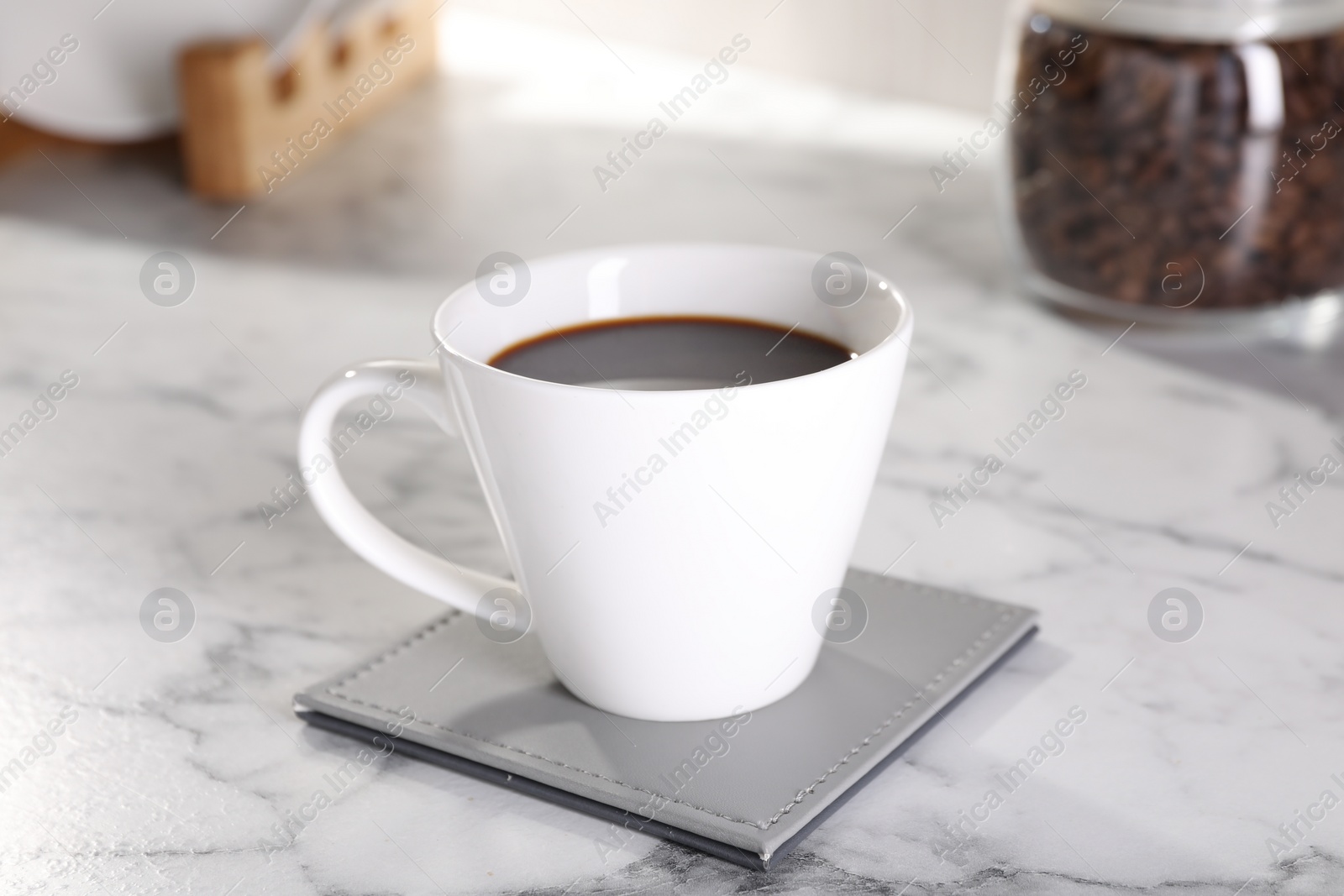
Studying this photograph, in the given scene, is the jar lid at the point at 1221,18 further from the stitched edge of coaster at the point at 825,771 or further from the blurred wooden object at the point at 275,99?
the blurred wooden object at the point at 275,99

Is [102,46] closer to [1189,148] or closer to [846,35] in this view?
[846,35]

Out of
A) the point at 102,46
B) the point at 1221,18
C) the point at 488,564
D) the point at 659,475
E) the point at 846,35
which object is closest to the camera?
the point at 659,475

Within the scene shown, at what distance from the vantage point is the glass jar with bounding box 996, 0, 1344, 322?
2.09 feet

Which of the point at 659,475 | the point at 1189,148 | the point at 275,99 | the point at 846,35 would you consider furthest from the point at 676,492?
the point at 846,35

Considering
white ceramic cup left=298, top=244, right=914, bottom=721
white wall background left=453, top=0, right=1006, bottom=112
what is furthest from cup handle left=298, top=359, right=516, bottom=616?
white wall background left=453, top=0, right=1006, bottom=112

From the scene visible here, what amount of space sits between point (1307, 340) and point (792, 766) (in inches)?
17.2

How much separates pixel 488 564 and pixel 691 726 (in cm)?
Answer: 14

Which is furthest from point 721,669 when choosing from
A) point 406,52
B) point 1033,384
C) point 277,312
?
point 406,52

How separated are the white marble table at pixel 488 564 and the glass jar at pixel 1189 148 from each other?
0.05 m

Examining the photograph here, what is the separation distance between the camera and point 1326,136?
0.65 m

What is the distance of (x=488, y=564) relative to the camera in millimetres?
511

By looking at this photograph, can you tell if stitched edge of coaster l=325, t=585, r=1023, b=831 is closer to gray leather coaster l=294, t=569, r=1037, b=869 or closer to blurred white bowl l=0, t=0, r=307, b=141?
gray leather coaster l=294, t=569, r=1037, b=869

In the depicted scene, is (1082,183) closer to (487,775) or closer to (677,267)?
(677,267)

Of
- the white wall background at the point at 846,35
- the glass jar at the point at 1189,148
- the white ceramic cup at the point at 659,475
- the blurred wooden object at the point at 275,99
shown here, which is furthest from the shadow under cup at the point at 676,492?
the white wall background at the point at 846,35
